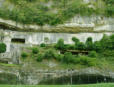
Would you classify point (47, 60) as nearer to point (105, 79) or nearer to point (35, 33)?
point (105, 79)

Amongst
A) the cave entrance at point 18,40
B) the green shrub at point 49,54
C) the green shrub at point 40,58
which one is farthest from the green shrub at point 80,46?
the cave entrance at point 18,40

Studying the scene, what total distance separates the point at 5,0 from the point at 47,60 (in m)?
17.2

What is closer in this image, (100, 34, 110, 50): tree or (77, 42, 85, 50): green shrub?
(77, 42, 85, 50): green shrub

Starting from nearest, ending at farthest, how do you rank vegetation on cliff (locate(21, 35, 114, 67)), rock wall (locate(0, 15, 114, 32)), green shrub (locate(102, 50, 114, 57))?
1. vegetation on cliff (locate(21, 35, 114, 67))
2. green shrub (locate(102, 50, 114, 57))
3. rock wall (locate(0, 15, 114, 32))

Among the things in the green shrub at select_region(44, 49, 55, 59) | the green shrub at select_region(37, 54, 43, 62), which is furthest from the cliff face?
the green shrub at select_region(37, 54, 43, 62)

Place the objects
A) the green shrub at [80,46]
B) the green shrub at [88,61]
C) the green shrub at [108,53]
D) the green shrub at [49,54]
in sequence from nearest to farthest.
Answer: the green shrub at [88,61] → the green shrub at [49,54] → the green shrub at [108,53] → the green shrub at [80,46]

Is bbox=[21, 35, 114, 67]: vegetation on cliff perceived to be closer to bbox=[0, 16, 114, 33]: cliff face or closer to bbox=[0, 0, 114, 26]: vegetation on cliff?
bbox=[0, 16, 114, 33]: cliff face

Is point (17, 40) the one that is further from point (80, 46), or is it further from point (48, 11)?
point (80, 46)

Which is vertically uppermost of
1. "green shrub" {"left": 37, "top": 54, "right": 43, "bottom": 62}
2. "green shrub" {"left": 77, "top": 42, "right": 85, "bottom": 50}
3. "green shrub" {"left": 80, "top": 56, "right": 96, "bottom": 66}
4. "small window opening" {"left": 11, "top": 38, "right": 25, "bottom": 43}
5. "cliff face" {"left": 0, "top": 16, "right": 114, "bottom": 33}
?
"cliff face" {"left": 0, "top": 16, "right": 114, "bottom": 33}

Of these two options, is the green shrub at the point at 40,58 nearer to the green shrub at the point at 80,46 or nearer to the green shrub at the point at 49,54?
the green shrub at the point at 49,54

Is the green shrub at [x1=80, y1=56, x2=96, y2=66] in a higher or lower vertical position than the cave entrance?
lower

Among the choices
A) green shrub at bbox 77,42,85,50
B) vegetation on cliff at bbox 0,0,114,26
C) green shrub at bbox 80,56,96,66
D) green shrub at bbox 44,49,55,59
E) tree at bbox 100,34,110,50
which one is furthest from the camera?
vegetation on cliff at bbox 0,0,114,26

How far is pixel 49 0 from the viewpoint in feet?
104

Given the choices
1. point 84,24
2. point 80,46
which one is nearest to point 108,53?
point 80,46
